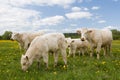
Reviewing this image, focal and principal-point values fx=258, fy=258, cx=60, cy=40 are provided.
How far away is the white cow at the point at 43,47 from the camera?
45.3ft

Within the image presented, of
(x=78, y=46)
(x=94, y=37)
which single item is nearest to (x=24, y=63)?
(x=94, y=37)

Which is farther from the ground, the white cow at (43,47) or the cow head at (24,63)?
the white cow at (43,47)

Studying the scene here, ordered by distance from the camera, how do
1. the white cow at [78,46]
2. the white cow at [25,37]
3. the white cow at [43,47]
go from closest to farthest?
the white cow at [43,47] → the white cow at [78,46] → the white cow at [25,37]

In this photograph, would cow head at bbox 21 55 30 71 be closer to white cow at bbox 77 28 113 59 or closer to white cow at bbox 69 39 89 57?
white cow at bbox 77 28 113 59

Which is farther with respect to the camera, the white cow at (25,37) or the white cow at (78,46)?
the white cow at (25,37)

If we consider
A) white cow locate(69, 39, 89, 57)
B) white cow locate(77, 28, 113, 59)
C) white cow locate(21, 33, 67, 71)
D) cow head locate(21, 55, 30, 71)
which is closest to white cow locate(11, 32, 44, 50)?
white cow locate(69, 39, 89, 57)

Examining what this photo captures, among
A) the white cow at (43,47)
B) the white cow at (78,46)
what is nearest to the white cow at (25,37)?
the white cow at (78,46)

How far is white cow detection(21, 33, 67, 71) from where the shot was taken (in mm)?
13820

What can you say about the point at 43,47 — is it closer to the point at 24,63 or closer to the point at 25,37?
the point at 24,63

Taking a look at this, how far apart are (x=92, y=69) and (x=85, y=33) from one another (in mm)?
7200

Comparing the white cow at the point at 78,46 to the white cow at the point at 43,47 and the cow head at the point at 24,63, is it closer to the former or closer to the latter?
the white cow at the point at 43,47

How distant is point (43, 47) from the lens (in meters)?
14.5

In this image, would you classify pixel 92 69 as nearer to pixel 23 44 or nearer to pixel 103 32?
pixel 103 32

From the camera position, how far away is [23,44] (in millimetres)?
25891
